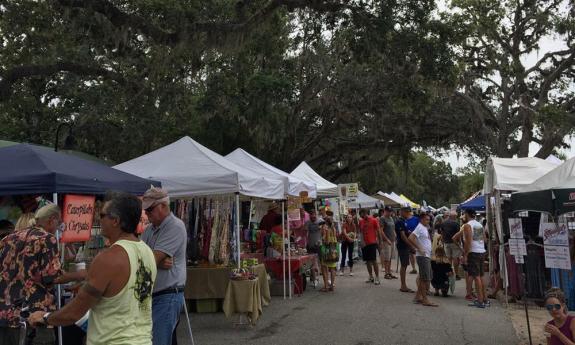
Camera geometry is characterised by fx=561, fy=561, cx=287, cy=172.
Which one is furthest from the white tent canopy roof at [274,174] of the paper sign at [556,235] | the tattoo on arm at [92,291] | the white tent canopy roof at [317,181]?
the tattoo on arm at [92,291]

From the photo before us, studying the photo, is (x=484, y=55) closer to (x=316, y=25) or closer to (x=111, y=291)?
(x=316, y=25)

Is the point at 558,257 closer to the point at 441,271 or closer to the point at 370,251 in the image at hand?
the point at 441,271

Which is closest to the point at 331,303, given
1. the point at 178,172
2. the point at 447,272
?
the point at 447,272

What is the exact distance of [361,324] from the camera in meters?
9.21

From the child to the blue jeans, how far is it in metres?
8.57

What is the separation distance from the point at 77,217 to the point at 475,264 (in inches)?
307

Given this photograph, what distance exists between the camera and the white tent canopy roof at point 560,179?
796 centimetres

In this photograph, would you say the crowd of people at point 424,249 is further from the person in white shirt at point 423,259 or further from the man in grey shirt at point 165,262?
the man in grey shirt at point 165,262

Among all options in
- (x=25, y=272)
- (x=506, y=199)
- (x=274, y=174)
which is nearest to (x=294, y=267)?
(x=274, y=174)

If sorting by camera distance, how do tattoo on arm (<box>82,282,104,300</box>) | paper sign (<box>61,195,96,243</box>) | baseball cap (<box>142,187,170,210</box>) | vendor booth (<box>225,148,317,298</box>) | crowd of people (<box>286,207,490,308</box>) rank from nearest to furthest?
1. tattoo on arm (<box>82,282,104,300</box>)
2. baseball cap (<box>142,187,170,210</box>)
3. paper sign (<box>61,195,96,243</box>)
4. crowd of people (<box>286,207,490,308</box>)
5. vendor booth (<box>225,148,317,298</box>)

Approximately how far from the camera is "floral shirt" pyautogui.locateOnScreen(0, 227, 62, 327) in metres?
4.52

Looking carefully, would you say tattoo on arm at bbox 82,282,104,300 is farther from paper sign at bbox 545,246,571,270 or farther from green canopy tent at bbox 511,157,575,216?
green canopy tent at bbox 511,157,575,216

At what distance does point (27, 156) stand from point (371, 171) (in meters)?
30.7

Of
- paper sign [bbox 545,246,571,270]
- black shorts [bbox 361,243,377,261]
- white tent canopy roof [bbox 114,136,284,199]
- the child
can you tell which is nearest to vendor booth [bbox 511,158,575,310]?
paper sign [bbox 545,246,571,270]
